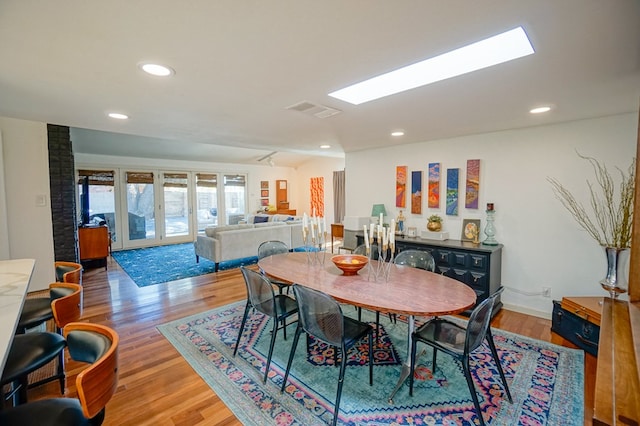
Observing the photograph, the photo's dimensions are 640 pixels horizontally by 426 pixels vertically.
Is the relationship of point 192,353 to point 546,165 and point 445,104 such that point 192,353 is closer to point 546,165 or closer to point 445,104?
point 445,104

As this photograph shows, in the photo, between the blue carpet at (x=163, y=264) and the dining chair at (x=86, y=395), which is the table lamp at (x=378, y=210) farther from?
the dining chair at (x=86, y=395)

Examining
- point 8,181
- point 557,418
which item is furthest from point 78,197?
point 557,418

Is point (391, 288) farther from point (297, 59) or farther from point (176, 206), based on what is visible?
point (176, 206)

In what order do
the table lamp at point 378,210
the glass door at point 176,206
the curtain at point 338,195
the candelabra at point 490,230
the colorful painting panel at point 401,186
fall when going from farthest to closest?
the curtain at point 338,195
the glass door at point 176,206
the table lamp at point 378,210
the colorful painting panel at point 401,186
the candelabra at point 490,230

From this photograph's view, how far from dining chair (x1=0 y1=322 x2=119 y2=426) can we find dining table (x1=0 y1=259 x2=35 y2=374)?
0.72ft

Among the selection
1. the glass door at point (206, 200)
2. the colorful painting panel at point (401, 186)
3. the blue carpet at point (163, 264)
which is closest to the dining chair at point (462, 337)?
the colorful painting panel at point (401, 186)

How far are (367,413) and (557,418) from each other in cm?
120

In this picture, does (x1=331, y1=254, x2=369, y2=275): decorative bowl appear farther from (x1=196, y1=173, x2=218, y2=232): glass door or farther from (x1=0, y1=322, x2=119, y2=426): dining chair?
(x1=196, y1=173, x2=218, y2=232): glass door

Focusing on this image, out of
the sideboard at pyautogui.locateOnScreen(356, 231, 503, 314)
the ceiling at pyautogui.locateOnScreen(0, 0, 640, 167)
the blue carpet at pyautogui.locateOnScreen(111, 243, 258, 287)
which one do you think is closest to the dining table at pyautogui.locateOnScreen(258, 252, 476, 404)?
the sideboard at pyautogui.locateOnScreen(356, 231, 503, 314)

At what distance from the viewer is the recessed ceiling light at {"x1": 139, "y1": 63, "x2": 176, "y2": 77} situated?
1.83 m

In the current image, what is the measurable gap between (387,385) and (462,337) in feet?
2.16

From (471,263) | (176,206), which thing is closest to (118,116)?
(471,263)

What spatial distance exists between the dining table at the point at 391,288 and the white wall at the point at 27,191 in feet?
10.2

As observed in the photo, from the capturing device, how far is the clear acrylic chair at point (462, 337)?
174 centimetres
